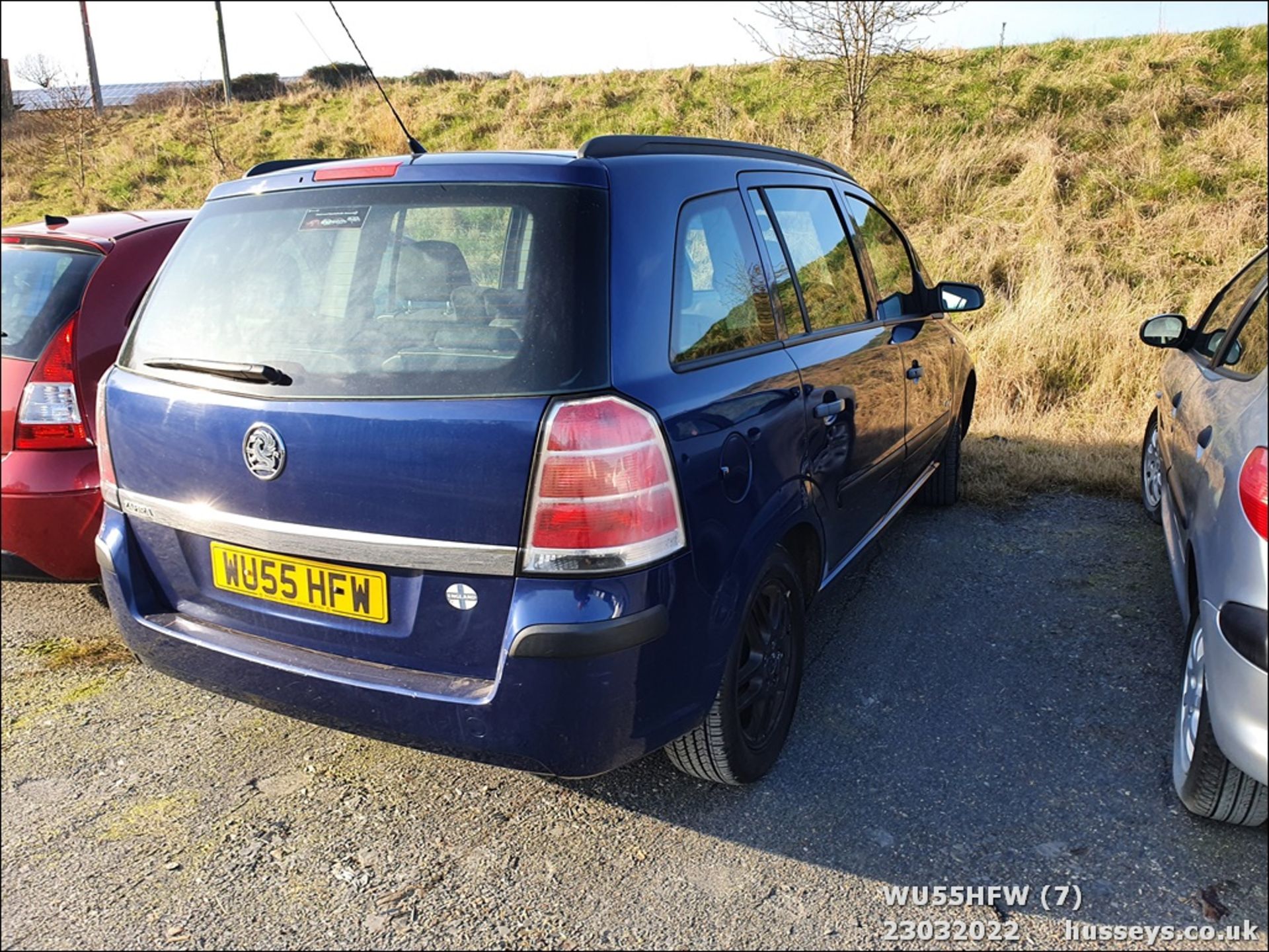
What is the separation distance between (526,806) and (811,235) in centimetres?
216

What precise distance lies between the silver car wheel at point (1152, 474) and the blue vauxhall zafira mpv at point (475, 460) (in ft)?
9.25

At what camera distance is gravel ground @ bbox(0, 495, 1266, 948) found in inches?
83.6

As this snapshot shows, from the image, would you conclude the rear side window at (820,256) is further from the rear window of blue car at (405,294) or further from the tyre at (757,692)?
the rear window of blue car at (405,294)

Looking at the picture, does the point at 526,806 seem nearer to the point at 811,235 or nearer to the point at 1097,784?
the point at 1097,784

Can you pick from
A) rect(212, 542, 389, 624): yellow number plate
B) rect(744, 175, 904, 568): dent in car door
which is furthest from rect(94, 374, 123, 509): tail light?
rect(744, 175, 904, 568): dent in car door

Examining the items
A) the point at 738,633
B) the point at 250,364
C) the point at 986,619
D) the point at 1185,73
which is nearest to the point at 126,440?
the point at 250,364

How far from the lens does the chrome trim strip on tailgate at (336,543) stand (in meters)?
2.04

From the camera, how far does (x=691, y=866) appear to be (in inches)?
91.2

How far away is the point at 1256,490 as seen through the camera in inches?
83.3

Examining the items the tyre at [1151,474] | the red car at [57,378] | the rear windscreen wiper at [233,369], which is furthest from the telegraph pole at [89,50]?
the tyre at [1151,474]

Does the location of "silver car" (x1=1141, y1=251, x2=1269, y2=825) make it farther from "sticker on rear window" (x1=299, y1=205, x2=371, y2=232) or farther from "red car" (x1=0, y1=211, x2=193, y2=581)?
"red car" (x1=0, y1=211, x2=193, y2=581)

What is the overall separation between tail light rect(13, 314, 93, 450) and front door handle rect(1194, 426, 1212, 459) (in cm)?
366

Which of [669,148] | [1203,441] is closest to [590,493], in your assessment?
[669,148]

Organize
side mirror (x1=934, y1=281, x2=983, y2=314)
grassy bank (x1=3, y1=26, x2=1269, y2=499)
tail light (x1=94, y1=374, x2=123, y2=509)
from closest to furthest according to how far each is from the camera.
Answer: tail light (x1=94, y1=374, x2=123, y2=509), side mirror (x1=934, y1=281, x2=983, y2=314), grassy bank (x1=3, y1=26, x2=1269, y2=499)
